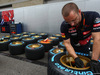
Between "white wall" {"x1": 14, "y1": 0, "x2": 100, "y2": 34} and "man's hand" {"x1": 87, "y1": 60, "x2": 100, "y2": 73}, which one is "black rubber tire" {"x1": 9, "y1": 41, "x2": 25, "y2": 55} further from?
"white wall" {"x1": 14, "y1": 0, "x2": 100, "y2": 34}

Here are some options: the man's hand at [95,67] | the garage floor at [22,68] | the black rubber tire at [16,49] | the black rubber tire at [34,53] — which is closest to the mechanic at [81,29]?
the man's hand at [95,67]

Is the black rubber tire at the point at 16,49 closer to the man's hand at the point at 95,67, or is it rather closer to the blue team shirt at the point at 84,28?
the blue team shirt at the point at 84,28

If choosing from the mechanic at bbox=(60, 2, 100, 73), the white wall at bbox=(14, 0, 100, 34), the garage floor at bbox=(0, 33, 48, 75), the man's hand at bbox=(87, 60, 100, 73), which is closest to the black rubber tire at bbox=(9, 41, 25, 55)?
the garage floor at bbox=(0, 33, 48, 75)

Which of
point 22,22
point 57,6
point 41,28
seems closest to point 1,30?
point 22,22

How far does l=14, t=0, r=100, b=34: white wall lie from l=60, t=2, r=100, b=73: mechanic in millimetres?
2886

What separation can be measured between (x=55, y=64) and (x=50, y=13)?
3936mm

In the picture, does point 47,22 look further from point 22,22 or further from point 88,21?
point 88,21

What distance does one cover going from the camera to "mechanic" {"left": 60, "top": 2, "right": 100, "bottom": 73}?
35.4 inches

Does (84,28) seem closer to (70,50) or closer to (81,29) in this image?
(81,29)

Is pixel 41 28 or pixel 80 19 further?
pixel 41 28

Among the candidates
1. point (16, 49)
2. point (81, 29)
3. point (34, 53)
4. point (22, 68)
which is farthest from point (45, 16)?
point (81, 29)

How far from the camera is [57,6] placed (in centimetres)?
429

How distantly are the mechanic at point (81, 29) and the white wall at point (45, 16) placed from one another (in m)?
2.89

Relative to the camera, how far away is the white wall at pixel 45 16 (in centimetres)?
373
